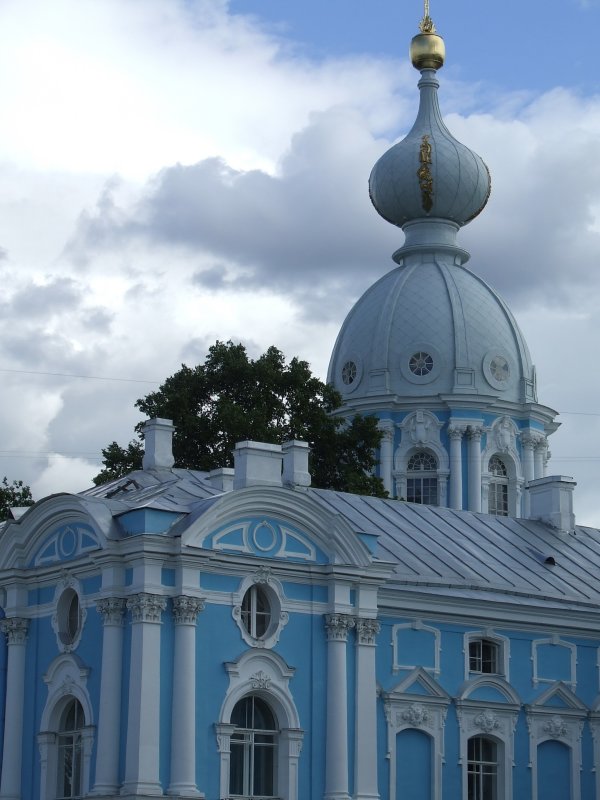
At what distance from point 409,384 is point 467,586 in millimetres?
22295

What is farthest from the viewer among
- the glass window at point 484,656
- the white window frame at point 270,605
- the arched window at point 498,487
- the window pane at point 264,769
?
the arched window at point 498,487


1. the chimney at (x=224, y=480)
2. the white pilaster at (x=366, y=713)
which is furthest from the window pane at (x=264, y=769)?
the chimney at (x=224, y=480)

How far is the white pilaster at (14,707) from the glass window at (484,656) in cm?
832

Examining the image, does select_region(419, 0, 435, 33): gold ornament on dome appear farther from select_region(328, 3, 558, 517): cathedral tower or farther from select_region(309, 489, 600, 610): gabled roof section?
select_region(309, 489, 600, 610): gabled roof section

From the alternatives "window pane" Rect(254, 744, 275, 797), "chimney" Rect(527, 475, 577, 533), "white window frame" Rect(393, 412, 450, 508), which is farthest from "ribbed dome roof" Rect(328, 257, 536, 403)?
"window pane" Rect(254, 744, 275, 797)

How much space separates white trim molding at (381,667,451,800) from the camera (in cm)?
3300

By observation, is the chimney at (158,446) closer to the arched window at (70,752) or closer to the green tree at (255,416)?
the arched window at (70,752)

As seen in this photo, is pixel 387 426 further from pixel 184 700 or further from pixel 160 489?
pixel 184 700

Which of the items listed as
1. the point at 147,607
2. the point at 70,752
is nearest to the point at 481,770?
the point at 70,752

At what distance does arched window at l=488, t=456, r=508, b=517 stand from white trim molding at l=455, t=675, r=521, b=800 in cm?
2177

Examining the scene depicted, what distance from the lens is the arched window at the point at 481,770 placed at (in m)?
34.1

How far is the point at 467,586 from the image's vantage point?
34.7 m

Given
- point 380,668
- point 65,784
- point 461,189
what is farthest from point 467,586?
point 461,189

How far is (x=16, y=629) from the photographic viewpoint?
32.8 metres
